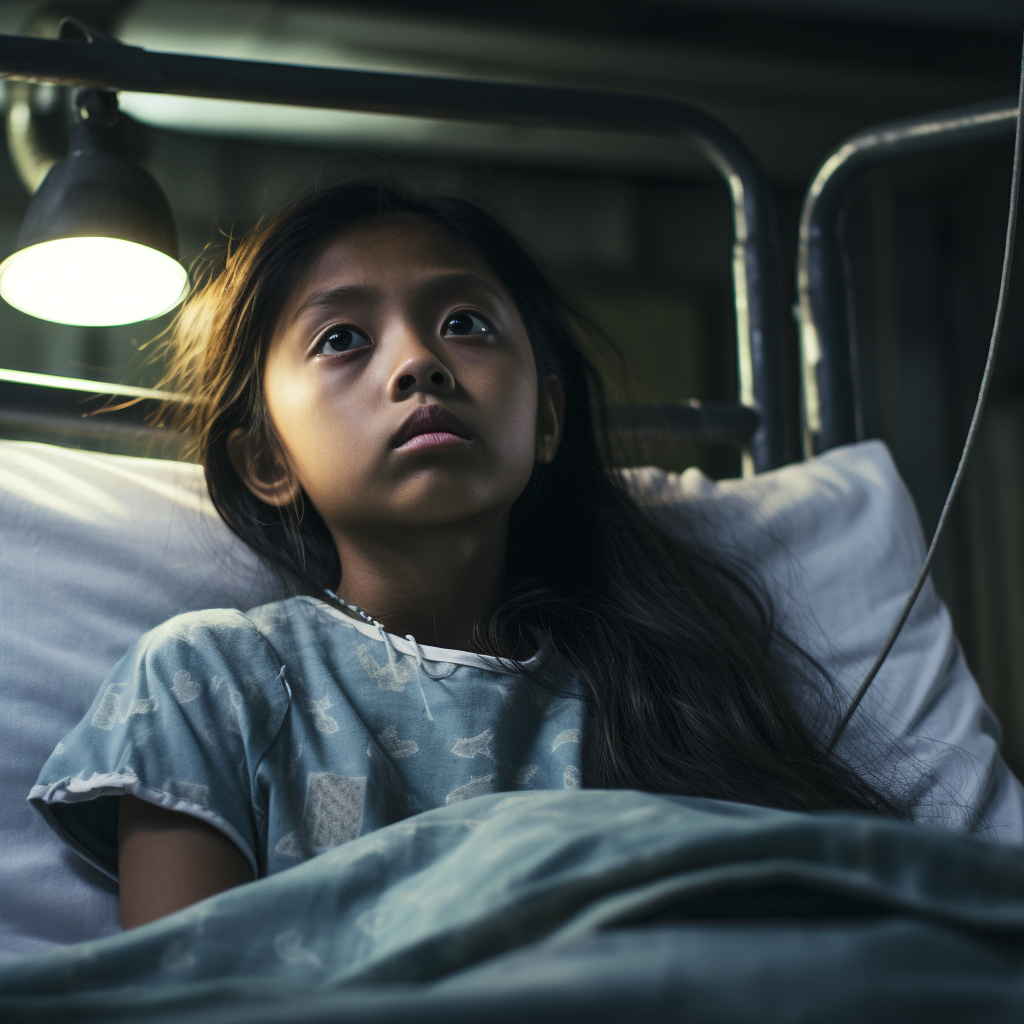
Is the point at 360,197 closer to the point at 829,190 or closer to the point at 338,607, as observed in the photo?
the point at 338,607

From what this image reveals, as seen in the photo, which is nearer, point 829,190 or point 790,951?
point 790,951

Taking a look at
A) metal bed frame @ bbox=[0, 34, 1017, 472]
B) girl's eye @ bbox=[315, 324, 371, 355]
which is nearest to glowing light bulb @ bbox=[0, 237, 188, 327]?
Result: metal bed frame @ bbox=[0, 34, 1017, 472]

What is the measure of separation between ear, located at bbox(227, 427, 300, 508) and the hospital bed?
0.04 m

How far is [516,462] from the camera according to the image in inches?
32.1

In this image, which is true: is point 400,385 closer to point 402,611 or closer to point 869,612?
point 402,611

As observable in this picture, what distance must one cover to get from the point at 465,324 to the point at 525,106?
0.29 m

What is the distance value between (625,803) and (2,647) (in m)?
0.50

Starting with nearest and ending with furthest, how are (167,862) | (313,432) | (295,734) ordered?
1. (167,862)
2. (295,734)
3. (313,432)

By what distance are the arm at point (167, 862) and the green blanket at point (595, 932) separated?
15 cm

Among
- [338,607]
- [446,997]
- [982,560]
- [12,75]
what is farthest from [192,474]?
[982,560]

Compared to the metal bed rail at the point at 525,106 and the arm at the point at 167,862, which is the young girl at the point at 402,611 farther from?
the metal bed rail at the point at 525,106

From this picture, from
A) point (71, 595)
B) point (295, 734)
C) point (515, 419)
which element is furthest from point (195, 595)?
point (515, 419)

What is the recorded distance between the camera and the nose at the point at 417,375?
2.53ft

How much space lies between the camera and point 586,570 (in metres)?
0.94
